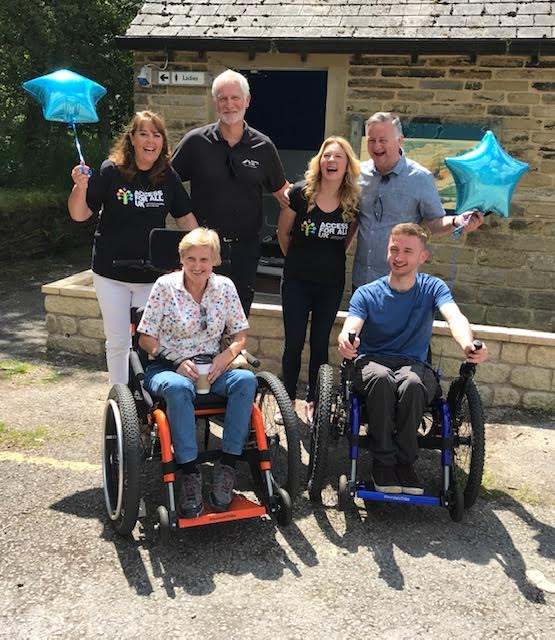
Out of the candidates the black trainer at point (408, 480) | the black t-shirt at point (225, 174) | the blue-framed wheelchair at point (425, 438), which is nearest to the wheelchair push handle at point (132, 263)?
the black t-shirt at point (225, 174)

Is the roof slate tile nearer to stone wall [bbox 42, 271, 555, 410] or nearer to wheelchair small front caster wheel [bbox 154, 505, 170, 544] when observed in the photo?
stone wall [bbox 42, 271, 555, 410]

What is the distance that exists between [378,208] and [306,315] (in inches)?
30.1

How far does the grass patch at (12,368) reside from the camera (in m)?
5.03

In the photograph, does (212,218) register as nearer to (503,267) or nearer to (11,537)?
(11,537)

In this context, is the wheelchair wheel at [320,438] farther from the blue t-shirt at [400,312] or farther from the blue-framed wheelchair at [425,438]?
the blue t-shirt at [400,312]

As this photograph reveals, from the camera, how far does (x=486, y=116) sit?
6168 mm

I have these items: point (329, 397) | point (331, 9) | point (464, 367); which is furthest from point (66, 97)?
point (331, 9)

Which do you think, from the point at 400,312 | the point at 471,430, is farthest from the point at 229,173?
the point at 471,430

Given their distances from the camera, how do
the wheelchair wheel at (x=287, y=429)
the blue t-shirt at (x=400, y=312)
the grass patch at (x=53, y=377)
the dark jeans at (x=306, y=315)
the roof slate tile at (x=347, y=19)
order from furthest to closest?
1. the roof slate tile at (x=347, y=19)
2. the grass patch at (x=53, y=377)
3. the dark jeans at (x=306, y=315)
4. the blue t-shirt at (x=400, y=312)
5. the wheelchair wheel at (x=287, y=429)

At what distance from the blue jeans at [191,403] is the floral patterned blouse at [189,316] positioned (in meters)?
0.17

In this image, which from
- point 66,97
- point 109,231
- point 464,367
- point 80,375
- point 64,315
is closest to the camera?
point 464,367

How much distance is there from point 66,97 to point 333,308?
2.04 metres

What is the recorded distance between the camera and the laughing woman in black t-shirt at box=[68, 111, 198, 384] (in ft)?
11.5

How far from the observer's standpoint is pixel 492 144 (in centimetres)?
376
